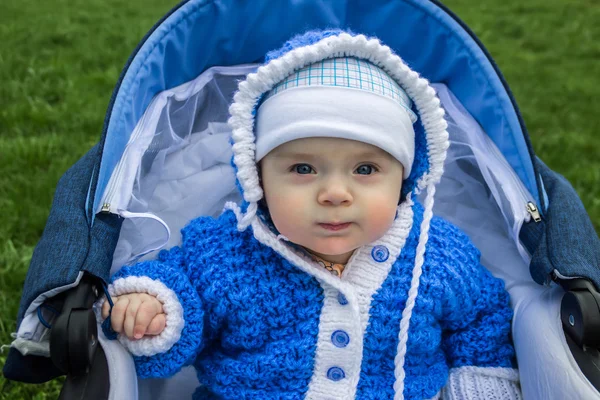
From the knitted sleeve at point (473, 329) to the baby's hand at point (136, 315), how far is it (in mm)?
649

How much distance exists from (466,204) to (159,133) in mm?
873

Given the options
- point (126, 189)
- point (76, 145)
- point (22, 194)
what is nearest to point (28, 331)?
point (126, 189)

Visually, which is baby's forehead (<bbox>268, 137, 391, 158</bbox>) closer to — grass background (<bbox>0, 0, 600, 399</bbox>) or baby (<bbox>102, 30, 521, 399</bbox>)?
baby (<bbox>102, 30, 521, 399</bbox>)

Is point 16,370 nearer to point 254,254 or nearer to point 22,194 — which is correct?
point 254,254

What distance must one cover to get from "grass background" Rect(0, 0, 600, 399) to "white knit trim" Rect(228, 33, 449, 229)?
3.22 feet

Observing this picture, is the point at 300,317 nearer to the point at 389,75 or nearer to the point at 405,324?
the point at 405,324

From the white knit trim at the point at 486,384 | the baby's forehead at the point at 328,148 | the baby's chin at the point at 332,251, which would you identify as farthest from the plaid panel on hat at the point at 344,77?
the white knit trim at the point at 486,384

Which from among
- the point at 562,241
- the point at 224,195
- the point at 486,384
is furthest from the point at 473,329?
the point at 224,195

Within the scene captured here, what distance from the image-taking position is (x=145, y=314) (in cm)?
135

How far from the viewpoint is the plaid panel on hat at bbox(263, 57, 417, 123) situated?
1376 mm

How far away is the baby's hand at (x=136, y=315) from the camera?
134cm

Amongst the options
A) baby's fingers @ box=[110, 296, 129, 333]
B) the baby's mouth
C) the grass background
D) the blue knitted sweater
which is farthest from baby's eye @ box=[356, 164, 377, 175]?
→ the grass background

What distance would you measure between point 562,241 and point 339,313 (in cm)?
50

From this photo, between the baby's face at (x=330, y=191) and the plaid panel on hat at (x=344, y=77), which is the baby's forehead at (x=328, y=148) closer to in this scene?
the baby's face at (x=330, y=191)
